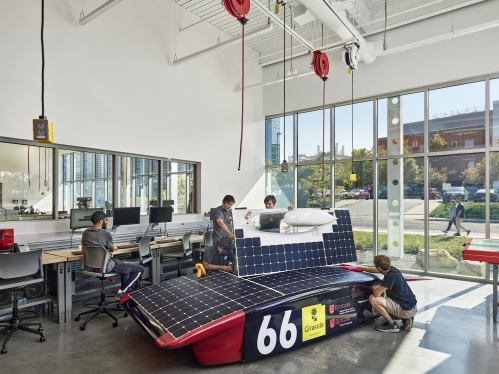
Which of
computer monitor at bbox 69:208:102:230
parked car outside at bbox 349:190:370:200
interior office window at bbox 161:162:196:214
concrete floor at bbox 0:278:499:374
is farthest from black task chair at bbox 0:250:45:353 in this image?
parked car outside at bbox 349:190:370:200

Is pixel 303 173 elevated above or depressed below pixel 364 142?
below

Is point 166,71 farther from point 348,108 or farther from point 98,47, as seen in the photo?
point 348,108

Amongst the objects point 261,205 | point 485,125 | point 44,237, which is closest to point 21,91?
point 44,237

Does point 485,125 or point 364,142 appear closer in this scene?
point 485,125

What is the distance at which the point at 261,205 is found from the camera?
838 centimetres

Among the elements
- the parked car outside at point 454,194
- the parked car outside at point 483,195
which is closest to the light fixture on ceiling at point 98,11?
the parked car outside at point 454,194

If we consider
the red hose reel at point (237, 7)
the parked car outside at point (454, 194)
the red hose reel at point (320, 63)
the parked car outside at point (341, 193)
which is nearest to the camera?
the red hose reel at point (237, 7)

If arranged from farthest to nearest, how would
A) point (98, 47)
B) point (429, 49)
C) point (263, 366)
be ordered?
1. point (429, 49)
2. point (98, 47)
3. point (263, 366)

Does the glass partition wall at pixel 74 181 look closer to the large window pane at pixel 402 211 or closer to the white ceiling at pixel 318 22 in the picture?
the white ceiling at pixel 318 22

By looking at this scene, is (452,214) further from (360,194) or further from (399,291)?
(399,291)

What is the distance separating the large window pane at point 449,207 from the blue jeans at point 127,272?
202 inches

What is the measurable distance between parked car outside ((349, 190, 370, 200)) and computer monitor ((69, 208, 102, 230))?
497 cm

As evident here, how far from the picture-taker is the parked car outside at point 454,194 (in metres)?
5.87

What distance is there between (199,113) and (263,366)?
505cm
